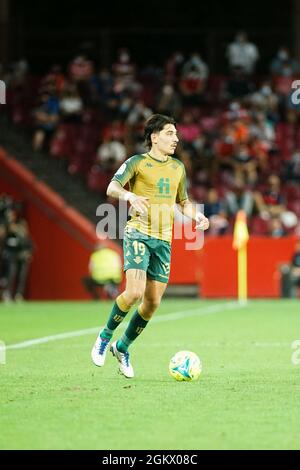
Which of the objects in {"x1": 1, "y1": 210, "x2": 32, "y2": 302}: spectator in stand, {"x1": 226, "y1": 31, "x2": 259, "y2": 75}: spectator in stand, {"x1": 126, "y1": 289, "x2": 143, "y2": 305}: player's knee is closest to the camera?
{"x1": 126, "y1": 289, "x2": 143, "y2": 305}: player's knee

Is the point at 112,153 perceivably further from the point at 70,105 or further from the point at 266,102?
the point at 266,102

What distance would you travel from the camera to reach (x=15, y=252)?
2659cm

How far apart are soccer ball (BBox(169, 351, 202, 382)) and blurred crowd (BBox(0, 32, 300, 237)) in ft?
54.5

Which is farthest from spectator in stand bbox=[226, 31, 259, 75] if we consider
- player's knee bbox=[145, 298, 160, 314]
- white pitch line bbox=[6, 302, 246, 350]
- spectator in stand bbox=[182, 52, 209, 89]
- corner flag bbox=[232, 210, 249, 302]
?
player's knee bbox=[145, 298, 160, 314]

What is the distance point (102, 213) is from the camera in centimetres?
2802

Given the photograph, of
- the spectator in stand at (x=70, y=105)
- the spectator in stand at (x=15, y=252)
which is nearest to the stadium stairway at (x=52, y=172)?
the spectator in stand at (x=70, y=105)

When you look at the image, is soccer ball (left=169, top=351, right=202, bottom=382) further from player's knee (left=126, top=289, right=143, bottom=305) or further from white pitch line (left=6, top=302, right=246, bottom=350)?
white pitch line (left=6, top=302, right=246, bottom=350)

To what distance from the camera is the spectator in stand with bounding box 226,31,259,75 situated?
3114 cm

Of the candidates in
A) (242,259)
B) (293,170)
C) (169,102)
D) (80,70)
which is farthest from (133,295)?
(80,70)

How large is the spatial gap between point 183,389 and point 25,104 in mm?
22406

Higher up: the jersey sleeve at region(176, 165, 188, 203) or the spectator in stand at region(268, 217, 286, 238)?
the spectator in stand at region(268, 217, 286, 238)
